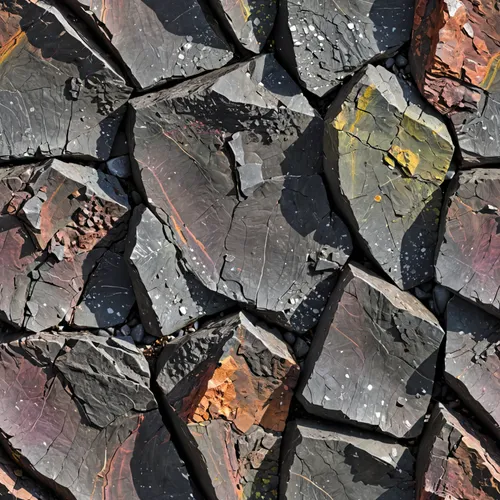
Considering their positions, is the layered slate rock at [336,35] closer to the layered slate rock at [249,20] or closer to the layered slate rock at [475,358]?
the layered slate rock at [249,20]

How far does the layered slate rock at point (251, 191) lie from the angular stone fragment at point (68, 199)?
92mm

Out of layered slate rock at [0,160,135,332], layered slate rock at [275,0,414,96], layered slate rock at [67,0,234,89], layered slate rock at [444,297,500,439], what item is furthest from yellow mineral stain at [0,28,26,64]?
layered slate rock at [444,297,500,439]

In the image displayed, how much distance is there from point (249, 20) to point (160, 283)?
2.25ft

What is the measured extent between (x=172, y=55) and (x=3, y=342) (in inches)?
32.5

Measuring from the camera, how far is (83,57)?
1595mm

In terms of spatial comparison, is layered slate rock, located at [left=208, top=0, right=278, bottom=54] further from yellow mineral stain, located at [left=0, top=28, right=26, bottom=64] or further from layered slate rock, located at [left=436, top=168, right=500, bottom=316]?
layered slate rock, located at [left=436, top=168, right=500, bottom=316]

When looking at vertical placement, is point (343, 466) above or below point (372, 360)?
below

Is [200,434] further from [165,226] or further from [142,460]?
[165,226]

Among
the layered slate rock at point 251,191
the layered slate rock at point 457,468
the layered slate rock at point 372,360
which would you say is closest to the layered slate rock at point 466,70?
the layered slate rock at point 251,191

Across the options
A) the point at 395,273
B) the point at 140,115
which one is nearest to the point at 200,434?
the point at 395,273

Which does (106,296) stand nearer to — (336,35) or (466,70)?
(336,35)

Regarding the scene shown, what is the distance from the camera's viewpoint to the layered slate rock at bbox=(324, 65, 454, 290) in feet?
5.16

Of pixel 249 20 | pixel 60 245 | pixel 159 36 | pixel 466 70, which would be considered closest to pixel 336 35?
pixel 249 20

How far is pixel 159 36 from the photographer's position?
162cm
